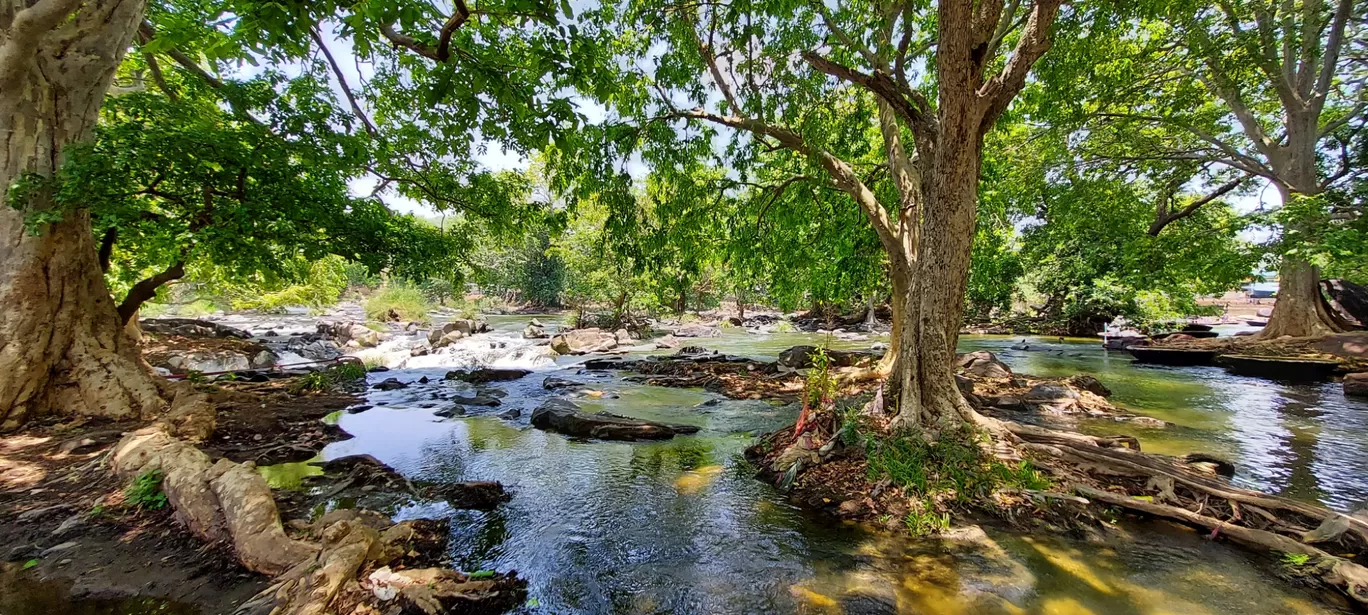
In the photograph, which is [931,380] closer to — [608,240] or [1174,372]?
[608,240]

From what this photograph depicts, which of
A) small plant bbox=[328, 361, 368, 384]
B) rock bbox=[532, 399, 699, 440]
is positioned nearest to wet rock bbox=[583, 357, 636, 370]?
small plant bbox=[328, 361, 368, 384]

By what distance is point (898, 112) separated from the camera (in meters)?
6.60

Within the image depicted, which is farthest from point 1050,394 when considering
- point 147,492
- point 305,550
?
point 147,492

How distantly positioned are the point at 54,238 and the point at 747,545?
840 centimetres

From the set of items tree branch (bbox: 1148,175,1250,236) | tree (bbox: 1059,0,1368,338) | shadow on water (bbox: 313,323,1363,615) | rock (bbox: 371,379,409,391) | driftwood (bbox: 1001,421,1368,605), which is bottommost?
shadow on water (bbox: 313,323,1363,615)

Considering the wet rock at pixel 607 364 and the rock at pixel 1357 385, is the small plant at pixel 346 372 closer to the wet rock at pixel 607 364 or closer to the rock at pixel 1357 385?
the wet rock at pixel 607 364

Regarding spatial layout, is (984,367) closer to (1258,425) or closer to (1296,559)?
(1258,425)

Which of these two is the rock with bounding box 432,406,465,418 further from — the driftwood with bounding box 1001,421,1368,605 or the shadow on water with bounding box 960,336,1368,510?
the shadow on water with bounding box 960,336,1368,510

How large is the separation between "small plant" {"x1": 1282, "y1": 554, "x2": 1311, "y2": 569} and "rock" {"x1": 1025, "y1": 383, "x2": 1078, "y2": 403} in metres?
6.45

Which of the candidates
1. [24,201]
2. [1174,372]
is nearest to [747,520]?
[24,201]

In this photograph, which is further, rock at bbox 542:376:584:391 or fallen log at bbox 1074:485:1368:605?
rock at bbox 542:376:584:391

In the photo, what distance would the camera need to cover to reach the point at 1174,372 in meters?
15.1

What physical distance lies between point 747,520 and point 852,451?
6.44ft

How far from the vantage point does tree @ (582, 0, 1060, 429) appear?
5.94 meters
